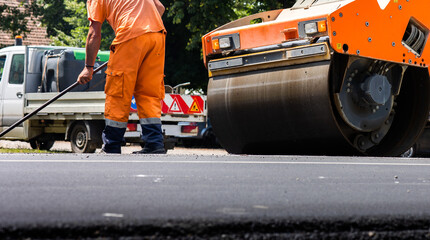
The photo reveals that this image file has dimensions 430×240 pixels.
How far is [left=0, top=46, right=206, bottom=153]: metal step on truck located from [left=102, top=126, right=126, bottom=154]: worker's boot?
5790 mm

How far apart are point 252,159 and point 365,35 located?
1.63 meters

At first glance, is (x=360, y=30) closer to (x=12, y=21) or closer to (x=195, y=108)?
(x=195, y=108)

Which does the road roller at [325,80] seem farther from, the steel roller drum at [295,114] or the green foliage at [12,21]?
the green foliage at [12,21]

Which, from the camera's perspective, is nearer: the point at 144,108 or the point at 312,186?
the point at 312,186

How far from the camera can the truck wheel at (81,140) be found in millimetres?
13078

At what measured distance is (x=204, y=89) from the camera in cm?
2377

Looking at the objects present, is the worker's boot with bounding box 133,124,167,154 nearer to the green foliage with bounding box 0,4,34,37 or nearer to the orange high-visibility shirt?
the orange high-visibility shirt

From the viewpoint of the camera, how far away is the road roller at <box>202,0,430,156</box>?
6762mm

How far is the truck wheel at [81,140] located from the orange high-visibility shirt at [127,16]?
6.05m

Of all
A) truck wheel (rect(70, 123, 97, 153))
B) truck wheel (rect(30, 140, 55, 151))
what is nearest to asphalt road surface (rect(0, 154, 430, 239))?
truck wheel (rect(70, 123, 97, 153))

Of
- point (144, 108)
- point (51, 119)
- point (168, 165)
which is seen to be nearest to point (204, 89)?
point (51, 119)

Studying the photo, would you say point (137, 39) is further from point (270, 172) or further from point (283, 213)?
point (283, 213)

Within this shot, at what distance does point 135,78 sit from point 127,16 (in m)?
0.56

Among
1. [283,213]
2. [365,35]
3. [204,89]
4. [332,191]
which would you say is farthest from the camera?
[204,89]
